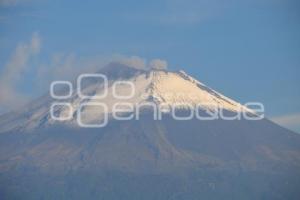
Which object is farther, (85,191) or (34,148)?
(34,148)

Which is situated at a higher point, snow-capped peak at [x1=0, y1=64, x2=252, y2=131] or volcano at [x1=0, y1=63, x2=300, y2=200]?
snow-capped peak at [x1=0, y1=64, x2=252, y2=131]

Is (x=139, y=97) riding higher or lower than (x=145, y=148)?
higher

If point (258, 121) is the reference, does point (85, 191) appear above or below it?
below

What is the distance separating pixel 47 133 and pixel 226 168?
3645 centimetres

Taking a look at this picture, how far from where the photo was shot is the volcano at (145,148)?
159 meters

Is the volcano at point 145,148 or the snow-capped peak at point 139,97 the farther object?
the snow-capped peak at point 139,97

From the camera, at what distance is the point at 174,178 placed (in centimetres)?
16012

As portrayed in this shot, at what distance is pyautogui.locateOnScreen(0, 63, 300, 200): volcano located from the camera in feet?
521

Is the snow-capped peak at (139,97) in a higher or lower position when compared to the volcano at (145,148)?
higher

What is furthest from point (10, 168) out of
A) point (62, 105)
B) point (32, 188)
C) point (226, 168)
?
point (226, 168)

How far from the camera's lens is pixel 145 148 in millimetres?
173500

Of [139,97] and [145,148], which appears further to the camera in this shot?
[139,97]

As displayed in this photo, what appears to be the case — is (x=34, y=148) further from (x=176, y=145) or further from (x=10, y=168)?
(x=176, y=145)

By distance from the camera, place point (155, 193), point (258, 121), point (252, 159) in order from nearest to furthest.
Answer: point (155, 193) < point (252, 159) < point (258, 121)
